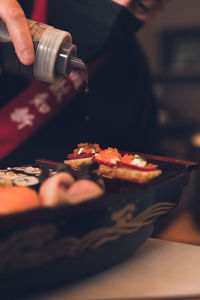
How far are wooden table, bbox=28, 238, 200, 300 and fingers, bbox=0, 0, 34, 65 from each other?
61cm

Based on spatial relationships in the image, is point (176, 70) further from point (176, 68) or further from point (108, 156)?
point (108, 156)

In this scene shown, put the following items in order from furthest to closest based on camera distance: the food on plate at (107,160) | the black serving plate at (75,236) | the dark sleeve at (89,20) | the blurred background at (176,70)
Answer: the blurred background at (176,70) < the dark sleeve at (89,20) < the food on plate at (107,160) < the black serving plate at (75,236)

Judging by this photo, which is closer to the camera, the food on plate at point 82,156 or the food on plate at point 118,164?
the food on plate at point 118,164

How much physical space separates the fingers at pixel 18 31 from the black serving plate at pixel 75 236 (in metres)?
0.43

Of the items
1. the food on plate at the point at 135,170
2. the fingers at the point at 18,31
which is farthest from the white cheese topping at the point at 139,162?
the fingers at the point at 18,31

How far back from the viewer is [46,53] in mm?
993

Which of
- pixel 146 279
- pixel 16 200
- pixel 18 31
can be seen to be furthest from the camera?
pixel 18 31

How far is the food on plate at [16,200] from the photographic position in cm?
68

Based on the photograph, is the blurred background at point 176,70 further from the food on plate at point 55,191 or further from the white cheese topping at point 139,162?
the food on plate at point 55,191

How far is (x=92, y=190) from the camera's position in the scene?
78 cm

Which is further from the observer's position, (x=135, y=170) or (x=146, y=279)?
(x=135, y=170)

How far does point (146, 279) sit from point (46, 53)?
653mm

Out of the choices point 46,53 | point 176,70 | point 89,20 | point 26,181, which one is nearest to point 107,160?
point 26,181

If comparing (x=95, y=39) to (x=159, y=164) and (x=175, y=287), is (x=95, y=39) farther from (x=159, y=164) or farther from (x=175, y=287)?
(x=175, y=287)
